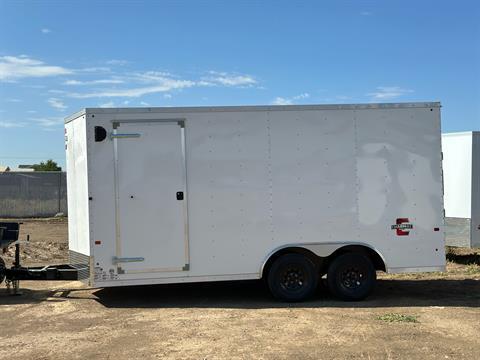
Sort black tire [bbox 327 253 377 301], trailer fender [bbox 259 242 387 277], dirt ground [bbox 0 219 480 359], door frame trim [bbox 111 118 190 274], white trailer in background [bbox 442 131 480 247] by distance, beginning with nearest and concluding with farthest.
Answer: dirt ground [bbox 0 219 480 359]
door frame trim [bbox 111 118 190 274]
trailer fender [bbox 259 242 387 277]
black tire [bbox 327 253 377 301]
white trailer in background [bbox 442 131 480 247]

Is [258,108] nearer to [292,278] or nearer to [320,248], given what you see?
[320,248]

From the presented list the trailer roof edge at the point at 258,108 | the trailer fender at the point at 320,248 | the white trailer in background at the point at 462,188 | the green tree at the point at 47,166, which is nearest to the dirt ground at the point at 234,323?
the trailer fender at the point at 320,248

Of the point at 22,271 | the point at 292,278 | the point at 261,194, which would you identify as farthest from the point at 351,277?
the point at 22,271

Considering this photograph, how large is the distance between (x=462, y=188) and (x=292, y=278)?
5.13 meters

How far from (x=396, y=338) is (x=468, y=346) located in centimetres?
78

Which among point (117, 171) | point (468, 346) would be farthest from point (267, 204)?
point (468, 346)

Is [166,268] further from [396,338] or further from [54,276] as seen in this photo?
[396,338]

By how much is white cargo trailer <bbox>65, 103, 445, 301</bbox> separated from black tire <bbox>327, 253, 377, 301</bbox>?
0.06ft

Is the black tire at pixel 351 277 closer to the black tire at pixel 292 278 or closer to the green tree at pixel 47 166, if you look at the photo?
the black tire at pixel 292 278

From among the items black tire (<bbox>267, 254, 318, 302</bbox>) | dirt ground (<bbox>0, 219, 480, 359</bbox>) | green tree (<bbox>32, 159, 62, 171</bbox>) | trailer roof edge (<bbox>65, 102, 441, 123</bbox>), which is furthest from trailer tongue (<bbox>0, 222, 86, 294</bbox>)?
green tree (<bbox>32, 159, 62, 171</bbox>)

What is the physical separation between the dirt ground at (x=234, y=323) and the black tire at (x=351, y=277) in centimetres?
21

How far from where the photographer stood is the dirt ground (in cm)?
598

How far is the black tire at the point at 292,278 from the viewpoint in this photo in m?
8.30

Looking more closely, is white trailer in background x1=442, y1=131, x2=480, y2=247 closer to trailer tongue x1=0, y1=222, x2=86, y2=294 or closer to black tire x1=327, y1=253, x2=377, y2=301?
black tire x1=327, y1=253, x2=377, y2=301
